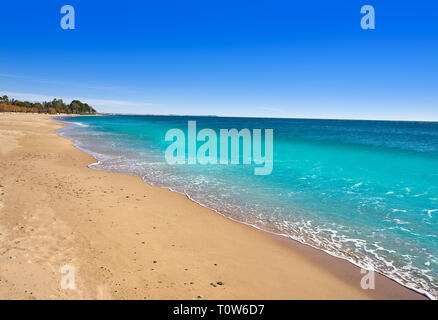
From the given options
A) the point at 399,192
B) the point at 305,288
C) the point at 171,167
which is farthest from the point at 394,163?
the point at 305,288

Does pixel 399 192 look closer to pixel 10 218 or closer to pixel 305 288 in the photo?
pixel 305 288

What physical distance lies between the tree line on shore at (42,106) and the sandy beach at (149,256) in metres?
133

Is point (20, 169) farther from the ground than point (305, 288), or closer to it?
farther from the ground

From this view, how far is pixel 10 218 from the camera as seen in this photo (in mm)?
7738

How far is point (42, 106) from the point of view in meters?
149

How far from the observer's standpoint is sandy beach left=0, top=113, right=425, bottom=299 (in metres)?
5.12

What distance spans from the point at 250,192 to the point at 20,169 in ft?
46.5

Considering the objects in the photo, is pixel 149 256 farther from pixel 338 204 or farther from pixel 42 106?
pixel 42 106

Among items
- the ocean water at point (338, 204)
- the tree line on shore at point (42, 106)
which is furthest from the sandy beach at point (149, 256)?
the tree line on shore at point (42, 106)

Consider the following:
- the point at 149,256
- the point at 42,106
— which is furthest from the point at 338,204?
the point at 42,106

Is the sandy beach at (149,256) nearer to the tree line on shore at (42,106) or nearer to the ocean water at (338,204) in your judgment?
the ocean water at (338,204)

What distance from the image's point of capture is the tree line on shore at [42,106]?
11281 cm
